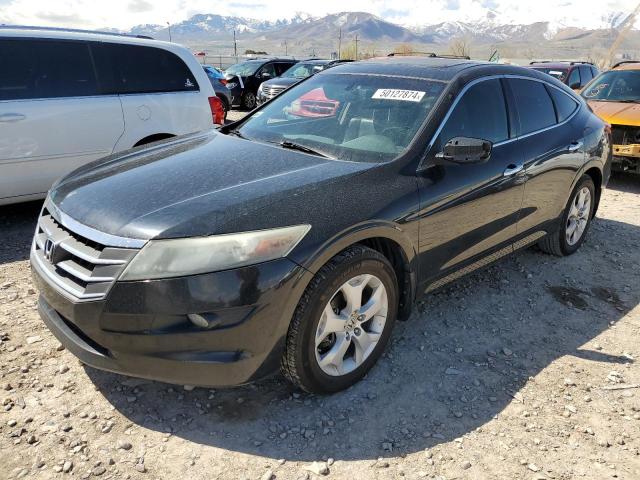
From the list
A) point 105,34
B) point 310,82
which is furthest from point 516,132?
point 105,34

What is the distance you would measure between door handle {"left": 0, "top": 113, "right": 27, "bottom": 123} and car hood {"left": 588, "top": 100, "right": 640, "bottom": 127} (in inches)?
269

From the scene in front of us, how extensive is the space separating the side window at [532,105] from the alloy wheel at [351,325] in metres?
1.86

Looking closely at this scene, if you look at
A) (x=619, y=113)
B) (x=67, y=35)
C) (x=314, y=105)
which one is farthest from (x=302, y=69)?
(x=314, y=105)

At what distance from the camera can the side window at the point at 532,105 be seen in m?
3.93

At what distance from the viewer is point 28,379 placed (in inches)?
Answer: 113

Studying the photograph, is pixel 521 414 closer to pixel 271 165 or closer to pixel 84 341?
pixel 271 165

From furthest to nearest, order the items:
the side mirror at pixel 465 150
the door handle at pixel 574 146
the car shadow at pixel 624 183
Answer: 1. the car shadow at pixel 624 183
2. the door handle at pixel 574 146
3. the side mirror at pixel 465 150

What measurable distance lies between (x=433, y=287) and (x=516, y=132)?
4.41ft

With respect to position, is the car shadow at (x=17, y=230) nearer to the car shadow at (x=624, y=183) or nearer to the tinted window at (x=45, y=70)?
the tinted window at (x=45, y=70)

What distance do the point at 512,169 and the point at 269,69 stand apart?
590 inches

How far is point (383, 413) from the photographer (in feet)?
9.02

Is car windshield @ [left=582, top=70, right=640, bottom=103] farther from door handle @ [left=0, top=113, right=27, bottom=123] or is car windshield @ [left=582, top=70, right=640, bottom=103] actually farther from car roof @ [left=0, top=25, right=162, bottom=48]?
door handle @ [left=0, top=113, right=27, bottom=123]

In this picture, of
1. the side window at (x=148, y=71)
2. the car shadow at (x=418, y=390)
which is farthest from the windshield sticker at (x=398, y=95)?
the side window at (x=148, y=71)

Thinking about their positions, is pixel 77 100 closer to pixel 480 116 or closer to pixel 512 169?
pixel 480 116
